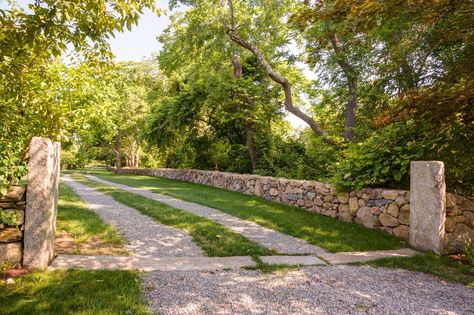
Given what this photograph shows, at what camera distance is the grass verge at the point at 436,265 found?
4324 millimetres

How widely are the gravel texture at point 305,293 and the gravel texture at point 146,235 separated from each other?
38.3 inches

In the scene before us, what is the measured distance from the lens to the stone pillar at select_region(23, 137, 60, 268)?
3.95 metres

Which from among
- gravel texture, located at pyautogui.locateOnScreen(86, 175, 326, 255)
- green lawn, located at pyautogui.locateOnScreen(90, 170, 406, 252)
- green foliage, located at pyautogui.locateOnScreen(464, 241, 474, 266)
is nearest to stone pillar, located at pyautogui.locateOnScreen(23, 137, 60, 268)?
gravel texture, located at pyautogui.locateOnScreen(86, 175, 326, 255)

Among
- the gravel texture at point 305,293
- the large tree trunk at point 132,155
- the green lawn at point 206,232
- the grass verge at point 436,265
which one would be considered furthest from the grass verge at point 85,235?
the large tree trunk at point 132,155

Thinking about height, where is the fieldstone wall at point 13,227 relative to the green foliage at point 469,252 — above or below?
above

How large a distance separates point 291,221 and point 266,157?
6.94 meters

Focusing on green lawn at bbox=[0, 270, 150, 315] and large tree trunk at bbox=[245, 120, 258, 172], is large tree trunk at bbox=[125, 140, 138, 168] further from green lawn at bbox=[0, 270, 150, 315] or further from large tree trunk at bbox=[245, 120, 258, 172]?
green lawn at bbox=[0, 270, 150, 315]

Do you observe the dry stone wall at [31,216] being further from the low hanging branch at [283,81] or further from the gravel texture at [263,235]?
the low hanging branch at [283,81]

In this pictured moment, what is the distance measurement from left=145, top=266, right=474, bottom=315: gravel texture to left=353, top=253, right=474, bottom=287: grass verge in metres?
0.25

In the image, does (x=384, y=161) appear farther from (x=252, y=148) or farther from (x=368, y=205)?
(x=252, y=148)

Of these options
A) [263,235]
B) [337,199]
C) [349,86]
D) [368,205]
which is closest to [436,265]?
[368,205]

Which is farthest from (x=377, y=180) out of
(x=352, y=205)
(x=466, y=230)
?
(x=466, y=230)

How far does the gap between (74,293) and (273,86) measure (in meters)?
14.5

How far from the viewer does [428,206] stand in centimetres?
529
